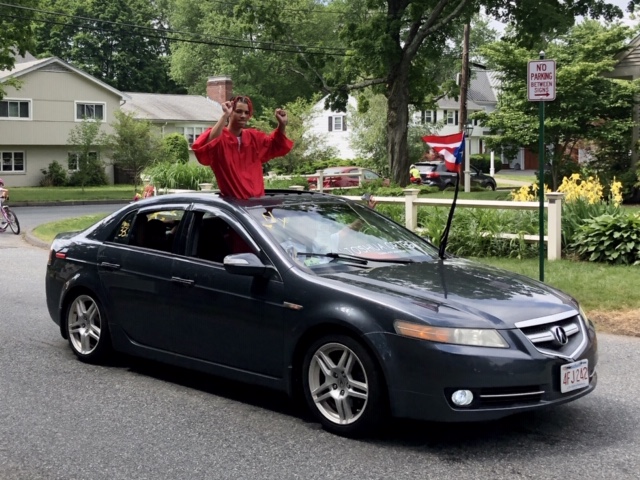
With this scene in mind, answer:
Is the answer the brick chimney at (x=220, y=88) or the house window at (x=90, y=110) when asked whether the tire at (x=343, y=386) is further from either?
the brick chimney at (x=220, y=88)

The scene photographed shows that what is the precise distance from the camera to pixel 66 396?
20.5 feet

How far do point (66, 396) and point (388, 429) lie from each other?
2.49 m

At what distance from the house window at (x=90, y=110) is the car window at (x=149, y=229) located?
46441mm

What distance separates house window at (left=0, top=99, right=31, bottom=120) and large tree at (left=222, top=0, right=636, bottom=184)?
24.7 metres

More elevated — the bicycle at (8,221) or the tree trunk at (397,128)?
the tree trunk at (397,128)

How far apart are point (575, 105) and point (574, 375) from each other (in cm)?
2486

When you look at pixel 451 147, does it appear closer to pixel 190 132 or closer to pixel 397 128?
pixel 397 128

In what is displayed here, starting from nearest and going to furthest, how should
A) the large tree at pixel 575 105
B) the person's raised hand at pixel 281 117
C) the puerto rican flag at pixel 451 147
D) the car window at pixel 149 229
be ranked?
1. the car window at pixel 149 229
2. the person's raised hand at pixel 281 117
3. the puerto rican flag at pixel 451 147
4. the large tree at pixel 575 105

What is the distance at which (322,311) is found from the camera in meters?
5.28

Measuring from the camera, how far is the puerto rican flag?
24.9 feet

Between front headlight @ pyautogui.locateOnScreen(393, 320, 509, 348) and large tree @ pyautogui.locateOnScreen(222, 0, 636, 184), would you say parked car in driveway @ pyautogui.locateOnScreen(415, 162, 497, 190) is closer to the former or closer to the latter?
large tree @ pyautogui.locateOnScreen(222, 0, 636, 184)

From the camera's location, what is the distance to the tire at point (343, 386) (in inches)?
197

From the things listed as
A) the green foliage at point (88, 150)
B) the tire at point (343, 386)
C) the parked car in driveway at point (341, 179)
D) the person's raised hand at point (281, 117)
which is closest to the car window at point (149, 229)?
the person's raised hand at point (281, 117)

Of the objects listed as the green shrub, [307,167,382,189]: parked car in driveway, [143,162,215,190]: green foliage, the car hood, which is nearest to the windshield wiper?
the car hood
